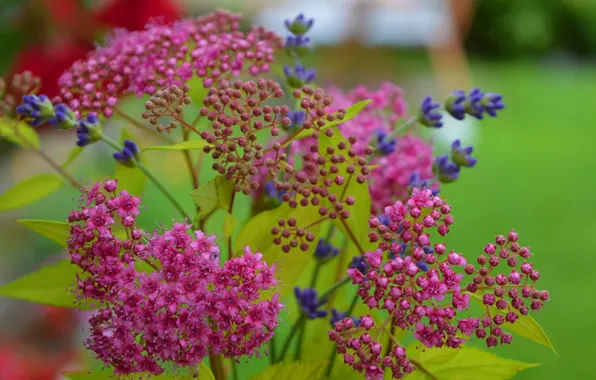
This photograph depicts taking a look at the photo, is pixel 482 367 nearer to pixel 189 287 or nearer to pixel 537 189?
pixel 189 287

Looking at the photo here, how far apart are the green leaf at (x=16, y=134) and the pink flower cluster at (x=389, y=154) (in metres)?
0.21

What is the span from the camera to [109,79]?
52 centimetres

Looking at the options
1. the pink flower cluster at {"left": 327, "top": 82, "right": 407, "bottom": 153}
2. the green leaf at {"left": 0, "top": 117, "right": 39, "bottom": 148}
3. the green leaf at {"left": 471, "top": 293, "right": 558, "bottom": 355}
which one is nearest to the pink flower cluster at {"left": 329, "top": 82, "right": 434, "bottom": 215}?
the pink flower cluster at {"left": 327, "top": 82, "right": 407, "bottom": 153}

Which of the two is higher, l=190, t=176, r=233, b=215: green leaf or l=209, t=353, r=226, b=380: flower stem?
l=190, t=176, r=233, b=215: green leaf

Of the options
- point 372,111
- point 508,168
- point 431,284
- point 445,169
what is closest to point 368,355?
point 431,284

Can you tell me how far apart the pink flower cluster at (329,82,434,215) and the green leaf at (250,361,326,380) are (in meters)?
0.14

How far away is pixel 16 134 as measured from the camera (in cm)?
52

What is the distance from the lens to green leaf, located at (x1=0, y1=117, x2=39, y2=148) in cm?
51

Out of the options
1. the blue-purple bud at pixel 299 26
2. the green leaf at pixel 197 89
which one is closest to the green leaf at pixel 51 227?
the green leaf at pixel 197 89

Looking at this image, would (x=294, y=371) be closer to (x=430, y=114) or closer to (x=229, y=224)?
(x=229, y=224)

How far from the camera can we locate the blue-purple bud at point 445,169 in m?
0.51

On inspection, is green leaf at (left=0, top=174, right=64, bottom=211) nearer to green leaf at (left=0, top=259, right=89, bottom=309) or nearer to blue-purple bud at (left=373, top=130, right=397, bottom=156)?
green leaf at (left=0, top=259, right=89, bottom=309)

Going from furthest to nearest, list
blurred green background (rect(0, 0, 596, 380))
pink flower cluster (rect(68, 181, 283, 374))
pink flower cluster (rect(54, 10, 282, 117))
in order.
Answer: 1. blurred green background (rect(0, 0, 596, 380))
2. pink flower cluster (rect(54, 10, 282, 117))
3. pink flower cluster (rect(68, 181, 283, 374))

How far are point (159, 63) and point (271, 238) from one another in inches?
5.2
